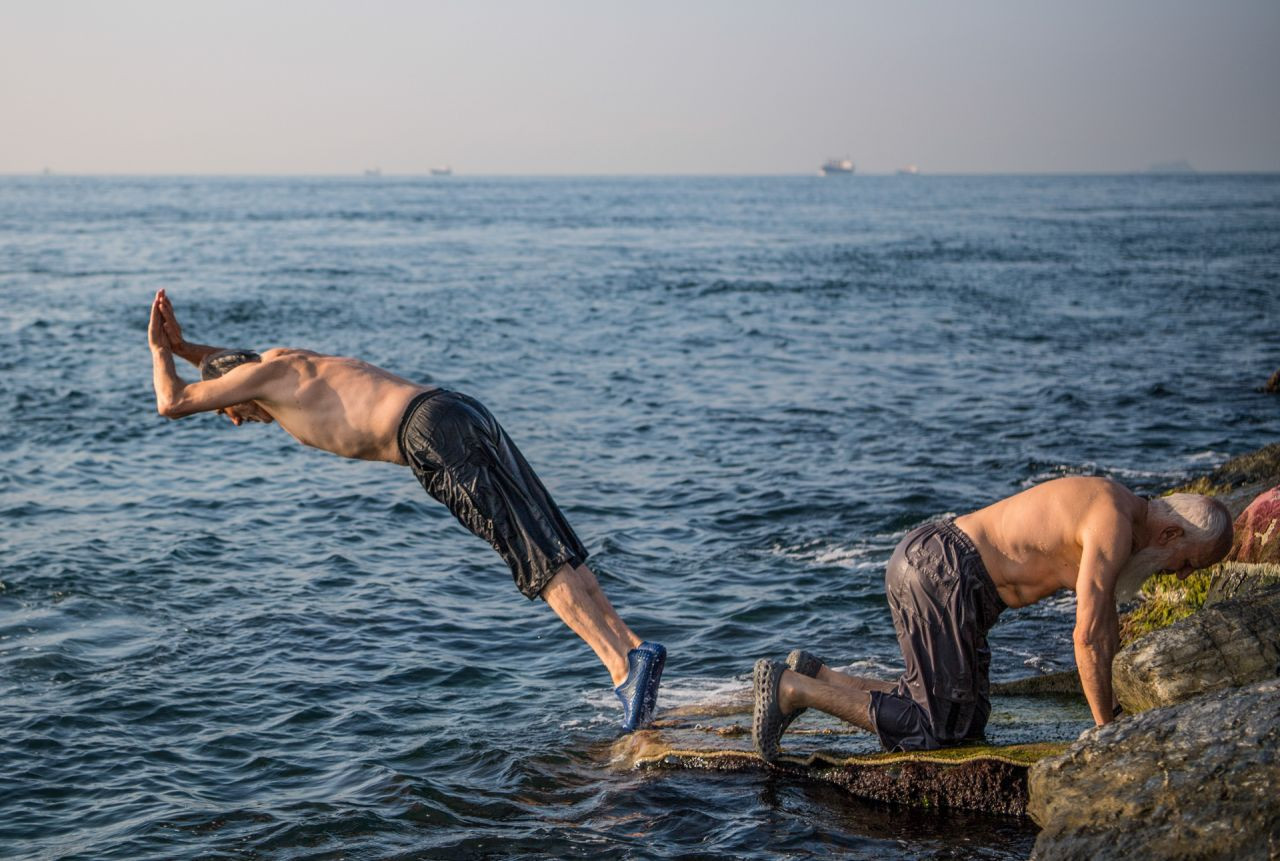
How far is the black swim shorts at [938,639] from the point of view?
239 inches

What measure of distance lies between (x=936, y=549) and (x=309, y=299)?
94.4 feet

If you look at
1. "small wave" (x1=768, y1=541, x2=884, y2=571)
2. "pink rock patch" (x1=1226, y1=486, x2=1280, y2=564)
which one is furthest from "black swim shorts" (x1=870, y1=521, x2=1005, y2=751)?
"small wave" (x1=768, y1=541, x2=884, y2=571)

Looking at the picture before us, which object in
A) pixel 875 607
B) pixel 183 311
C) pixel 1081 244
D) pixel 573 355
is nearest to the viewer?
pixel 875 607

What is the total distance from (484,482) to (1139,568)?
3.22 m

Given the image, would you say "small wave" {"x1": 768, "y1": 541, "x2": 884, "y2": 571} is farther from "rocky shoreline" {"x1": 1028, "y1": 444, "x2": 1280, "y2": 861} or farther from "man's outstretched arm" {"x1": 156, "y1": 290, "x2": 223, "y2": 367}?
"man's outstretched arm" {"x1": 156, "y1": 290, "x2": 223, "y2": 367}

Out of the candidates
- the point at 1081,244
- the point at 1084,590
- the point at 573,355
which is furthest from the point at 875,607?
the point at 1081,244

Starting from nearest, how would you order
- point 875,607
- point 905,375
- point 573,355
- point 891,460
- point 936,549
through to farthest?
point 936,549 < point 875,607 < point 891,460 < point 905,375 < point 573,355

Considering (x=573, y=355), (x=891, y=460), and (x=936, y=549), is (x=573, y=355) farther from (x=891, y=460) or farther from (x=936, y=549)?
(x=936, y=549)

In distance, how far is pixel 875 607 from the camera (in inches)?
409

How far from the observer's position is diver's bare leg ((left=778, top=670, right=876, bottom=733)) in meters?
6.36

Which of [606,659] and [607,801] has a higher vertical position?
[606,659]

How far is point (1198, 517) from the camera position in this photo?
18.8 feet

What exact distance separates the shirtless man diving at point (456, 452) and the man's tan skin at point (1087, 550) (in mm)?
1854

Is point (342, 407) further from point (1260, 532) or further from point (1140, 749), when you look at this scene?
point (1260, 532)
